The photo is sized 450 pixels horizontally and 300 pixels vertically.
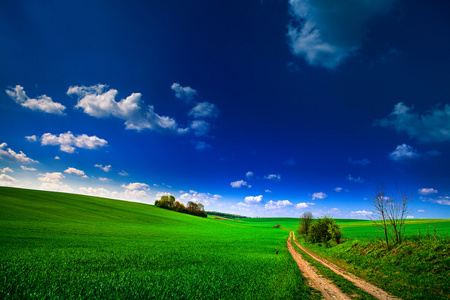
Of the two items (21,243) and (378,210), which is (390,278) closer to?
(378,210)

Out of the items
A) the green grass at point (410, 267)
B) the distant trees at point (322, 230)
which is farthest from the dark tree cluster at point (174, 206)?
the green grass at point (410, 267)

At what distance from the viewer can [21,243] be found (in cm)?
2005

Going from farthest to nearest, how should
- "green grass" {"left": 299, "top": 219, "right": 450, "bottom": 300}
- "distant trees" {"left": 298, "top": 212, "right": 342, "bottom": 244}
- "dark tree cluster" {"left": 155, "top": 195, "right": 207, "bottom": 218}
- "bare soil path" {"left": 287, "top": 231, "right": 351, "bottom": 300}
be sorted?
"dark tree cluster" {"left": 155, "top": 195, "right": 207, "bottom": 218} → "distant trees" {"left": 298, "top": 212, "right": 342, "bottom": 244} → "green grass" {"left": 299, "top": 219, "right": 450, "bottom": 300} → "bare soil path" {"left": 287, "top": 231, "right": 351, "bottom": 300}

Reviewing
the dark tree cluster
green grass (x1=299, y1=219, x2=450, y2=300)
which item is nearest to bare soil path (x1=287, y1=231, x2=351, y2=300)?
green grass (x1=299, y1=219, x2=450, y2=300)

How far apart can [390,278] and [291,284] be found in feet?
27.6

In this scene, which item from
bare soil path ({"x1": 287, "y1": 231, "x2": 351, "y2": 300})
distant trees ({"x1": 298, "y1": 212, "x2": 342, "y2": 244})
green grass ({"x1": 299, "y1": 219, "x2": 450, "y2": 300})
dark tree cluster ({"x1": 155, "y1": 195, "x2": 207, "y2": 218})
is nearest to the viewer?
bare soil path ({"x1": 287, "y1": 231, "x2": 351, "y2": 300})

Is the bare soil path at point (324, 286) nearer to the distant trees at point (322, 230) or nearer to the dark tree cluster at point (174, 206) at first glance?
the distant trees at point (322, 230)

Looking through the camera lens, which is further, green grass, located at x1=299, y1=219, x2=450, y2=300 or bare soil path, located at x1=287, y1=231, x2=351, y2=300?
green grass, located at x1=299, y1=219, x2=450, y2=300

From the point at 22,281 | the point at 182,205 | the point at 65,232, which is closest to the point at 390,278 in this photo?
the point at 22,281

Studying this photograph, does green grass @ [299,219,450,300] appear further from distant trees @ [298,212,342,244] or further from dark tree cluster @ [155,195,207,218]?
dark tree cluster @ [155,195,207,218]

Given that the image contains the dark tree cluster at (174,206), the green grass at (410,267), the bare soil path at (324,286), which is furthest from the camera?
the dark tree cluster at (174,206)

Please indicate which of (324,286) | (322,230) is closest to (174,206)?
(322,230)

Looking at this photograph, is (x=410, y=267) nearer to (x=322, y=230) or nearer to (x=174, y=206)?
(x=322, y=230)

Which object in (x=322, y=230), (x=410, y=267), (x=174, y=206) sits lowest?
(x=174, y=206)
